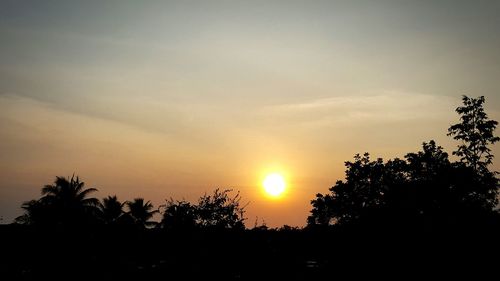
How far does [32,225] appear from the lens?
32.5 meters

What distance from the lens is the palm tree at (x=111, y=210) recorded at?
42656 millimetres

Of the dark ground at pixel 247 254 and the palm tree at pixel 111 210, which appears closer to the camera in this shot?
the dark ground at pixel 247 254

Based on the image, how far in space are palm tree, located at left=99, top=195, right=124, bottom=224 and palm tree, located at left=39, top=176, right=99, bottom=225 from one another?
5.83m

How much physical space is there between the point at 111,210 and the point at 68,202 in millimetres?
8202

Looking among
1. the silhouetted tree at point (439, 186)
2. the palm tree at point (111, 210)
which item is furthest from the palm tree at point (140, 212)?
the silhouetted tree at point (439, 186)

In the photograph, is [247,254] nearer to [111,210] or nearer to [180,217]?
[180,217]

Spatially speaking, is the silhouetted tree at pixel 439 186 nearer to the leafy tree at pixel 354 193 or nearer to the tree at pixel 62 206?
the leafy tree at pixel 354 193

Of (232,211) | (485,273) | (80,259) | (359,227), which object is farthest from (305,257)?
(80,259)

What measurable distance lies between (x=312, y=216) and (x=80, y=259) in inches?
843

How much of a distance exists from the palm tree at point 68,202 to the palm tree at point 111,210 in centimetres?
583

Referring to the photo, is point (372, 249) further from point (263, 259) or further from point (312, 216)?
point (312, 216)

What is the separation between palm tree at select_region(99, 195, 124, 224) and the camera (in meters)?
42.7

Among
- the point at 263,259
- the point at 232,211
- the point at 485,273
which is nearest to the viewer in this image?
the point at 485,273

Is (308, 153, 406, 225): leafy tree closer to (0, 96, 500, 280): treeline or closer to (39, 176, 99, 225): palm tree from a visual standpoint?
(0, 96, 500, 280): treeline
